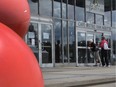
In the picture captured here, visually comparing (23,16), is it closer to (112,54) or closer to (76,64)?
(76,64)

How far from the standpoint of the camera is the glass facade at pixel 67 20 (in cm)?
1593

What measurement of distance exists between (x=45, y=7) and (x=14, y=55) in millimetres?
13155

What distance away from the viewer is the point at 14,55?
2.79 metres

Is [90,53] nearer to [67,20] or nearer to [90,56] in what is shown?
[90,56]

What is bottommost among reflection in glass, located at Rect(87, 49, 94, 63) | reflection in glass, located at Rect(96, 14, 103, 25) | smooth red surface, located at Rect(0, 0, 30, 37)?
reflection in glass, located at Rect(87, 49, 94, 63)

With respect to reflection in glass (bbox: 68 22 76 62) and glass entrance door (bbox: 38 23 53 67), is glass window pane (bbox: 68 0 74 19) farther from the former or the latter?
glass entrance door (bbox: 38 23 53 67)

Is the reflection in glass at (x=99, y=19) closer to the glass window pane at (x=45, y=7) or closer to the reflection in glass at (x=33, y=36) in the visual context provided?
the glass window pane at (x=45, y=7)

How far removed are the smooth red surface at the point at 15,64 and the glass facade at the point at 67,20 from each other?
12.2m

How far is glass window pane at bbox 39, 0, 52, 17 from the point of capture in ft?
51.4

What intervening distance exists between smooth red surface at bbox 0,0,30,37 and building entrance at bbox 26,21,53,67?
37.3ft

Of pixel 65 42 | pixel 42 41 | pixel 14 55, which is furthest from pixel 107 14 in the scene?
pixel 14 55

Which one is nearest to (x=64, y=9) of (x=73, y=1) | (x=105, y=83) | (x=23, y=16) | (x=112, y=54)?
(x=73, y=1)

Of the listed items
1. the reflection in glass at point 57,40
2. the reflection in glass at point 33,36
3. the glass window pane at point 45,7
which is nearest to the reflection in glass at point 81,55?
the reflection in glass at point 57,40

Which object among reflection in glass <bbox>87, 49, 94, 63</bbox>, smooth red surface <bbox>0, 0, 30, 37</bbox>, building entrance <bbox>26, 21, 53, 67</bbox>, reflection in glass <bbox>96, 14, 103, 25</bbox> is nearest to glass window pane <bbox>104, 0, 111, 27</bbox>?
reflection in glass <bbox>96, 14, 103, 25</bbox>
